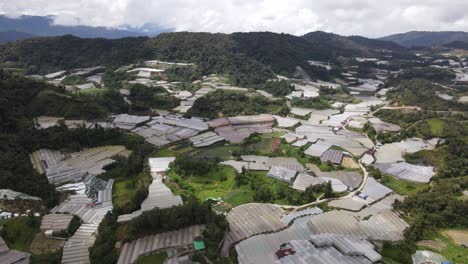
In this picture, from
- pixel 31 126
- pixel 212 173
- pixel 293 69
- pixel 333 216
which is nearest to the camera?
pixel 333 216

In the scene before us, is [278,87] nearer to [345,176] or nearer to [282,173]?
[345,176]

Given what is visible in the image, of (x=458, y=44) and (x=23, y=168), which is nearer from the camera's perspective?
(x=23, y=168)

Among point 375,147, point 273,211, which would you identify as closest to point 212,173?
point 273,211

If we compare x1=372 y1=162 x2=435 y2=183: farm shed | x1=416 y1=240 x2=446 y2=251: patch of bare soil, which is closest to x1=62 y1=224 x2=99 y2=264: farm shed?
x1=416 y1=240 x2=446 y2=251: patch of bare soil

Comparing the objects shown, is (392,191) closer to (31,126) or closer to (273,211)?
(273,211)

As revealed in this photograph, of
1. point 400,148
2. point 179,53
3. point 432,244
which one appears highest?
point 179,53

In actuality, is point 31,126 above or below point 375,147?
above

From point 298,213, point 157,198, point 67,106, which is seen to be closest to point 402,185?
point 298,213

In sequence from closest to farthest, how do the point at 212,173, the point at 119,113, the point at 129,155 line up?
the point at 212,173
the point at 129,155
the point at 119,113
